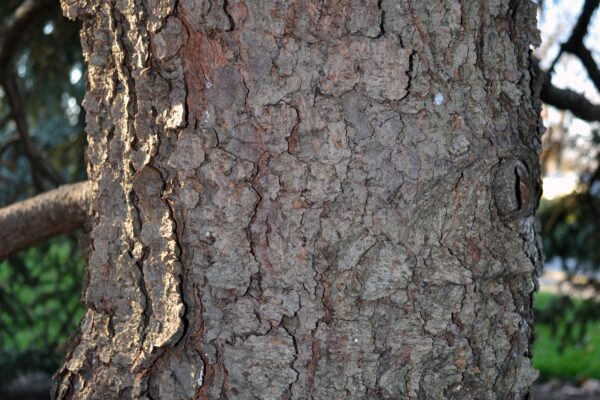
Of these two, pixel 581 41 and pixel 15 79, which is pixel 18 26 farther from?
pixel 581 41

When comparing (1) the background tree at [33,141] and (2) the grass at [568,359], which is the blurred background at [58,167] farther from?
(2) the grass at [568,359]

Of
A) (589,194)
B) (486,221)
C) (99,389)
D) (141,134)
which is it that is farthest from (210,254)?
(589,194)

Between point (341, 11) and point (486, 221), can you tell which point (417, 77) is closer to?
point (341, 11)

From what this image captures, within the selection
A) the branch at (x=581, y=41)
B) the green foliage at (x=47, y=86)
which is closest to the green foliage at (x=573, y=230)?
the branch at (x=581, y=41)

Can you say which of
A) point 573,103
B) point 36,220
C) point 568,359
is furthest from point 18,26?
point 568,359

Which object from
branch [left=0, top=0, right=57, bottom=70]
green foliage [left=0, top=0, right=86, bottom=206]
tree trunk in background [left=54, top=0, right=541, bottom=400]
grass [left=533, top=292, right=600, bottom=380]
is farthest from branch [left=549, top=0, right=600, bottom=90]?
grass [left=533, top=292, right=600, bottom=380]

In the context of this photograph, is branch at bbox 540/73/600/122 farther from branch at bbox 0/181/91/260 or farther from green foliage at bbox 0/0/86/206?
green foliage at bbox 0/0/86/206

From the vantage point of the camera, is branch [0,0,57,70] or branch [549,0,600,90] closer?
branch [549,0,600,90]
